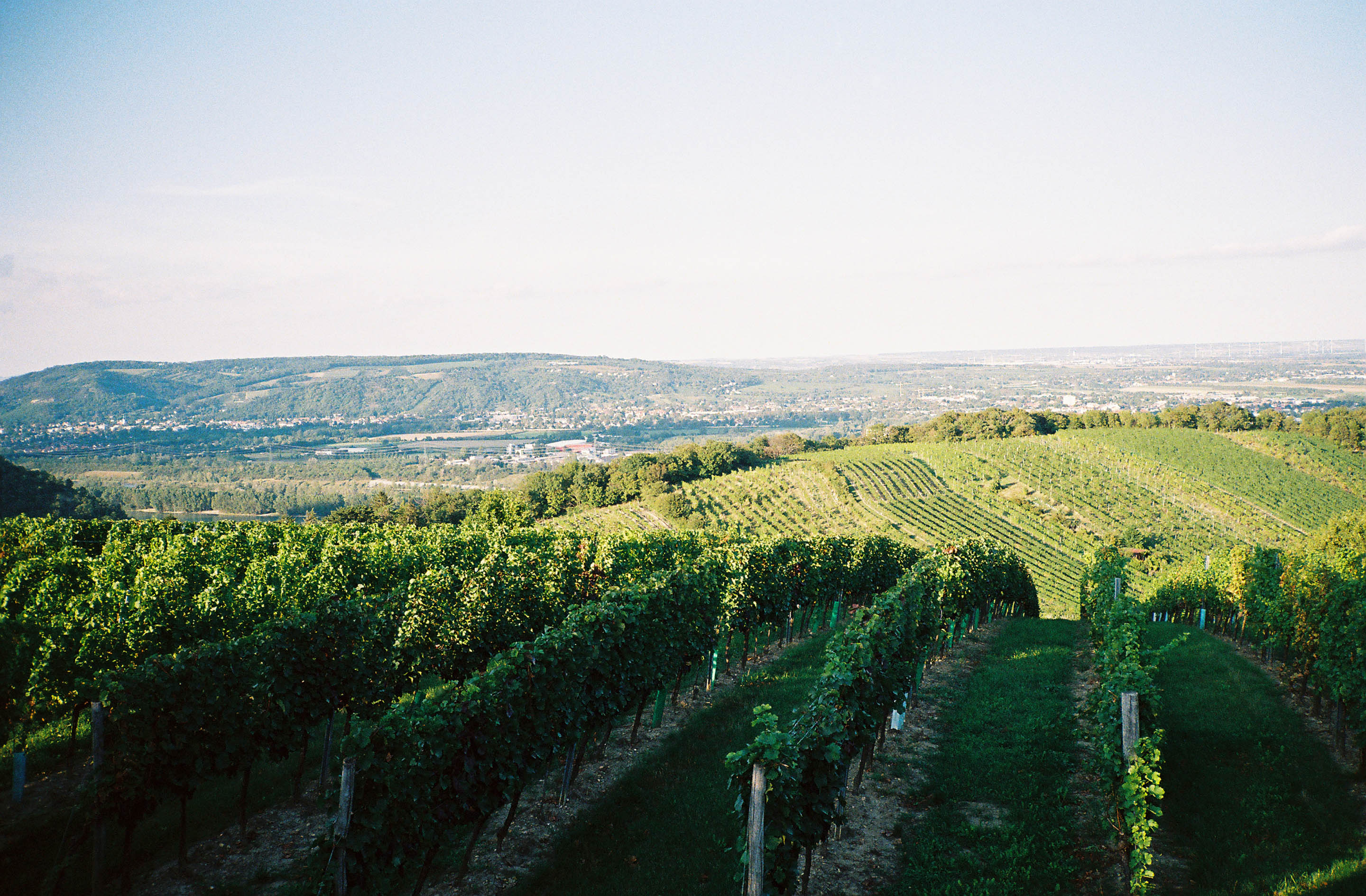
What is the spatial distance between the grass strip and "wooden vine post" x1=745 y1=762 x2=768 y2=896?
256 centimetres

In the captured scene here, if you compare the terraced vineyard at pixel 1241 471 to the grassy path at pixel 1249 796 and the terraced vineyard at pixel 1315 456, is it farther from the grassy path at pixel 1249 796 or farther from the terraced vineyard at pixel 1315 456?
the grassy path at pixel 1249 796

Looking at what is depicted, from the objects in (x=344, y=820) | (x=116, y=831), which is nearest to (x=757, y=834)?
(x=344, y=820)

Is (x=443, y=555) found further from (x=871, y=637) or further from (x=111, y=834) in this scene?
(x=871, y=637)

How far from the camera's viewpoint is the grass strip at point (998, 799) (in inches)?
329

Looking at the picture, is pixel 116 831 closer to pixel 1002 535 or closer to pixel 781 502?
pixel 1002 535

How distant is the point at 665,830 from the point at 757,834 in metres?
3.46

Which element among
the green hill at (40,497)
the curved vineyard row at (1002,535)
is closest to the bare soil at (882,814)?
the curved vineyard row at (1002,535)

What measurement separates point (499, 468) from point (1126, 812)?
16234 centimetres

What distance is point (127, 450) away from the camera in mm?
171000

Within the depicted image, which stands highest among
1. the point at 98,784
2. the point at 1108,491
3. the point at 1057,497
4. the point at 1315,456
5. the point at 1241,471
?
the point at 98,784

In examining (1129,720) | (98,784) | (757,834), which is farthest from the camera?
(1129,720)

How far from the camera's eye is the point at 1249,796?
982 cm

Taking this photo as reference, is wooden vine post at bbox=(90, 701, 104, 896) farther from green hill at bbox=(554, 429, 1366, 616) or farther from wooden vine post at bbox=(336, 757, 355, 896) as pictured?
green hill at bbox=(554, 429, 1366, 616)

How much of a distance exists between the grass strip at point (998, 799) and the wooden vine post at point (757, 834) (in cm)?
256
